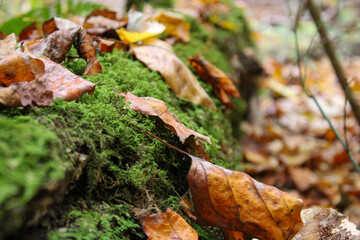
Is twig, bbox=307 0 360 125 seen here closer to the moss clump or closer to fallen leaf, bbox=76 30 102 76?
fallen leaf, bbox=76 30 102 76

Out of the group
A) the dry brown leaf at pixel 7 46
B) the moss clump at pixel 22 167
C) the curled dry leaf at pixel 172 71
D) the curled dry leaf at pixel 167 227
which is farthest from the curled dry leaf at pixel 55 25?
the curled dry leaf at pixel 167 227

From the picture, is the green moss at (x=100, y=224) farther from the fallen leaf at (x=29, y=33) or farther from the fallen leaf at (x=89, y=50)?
the fallen leaf at (x=29, y=33)

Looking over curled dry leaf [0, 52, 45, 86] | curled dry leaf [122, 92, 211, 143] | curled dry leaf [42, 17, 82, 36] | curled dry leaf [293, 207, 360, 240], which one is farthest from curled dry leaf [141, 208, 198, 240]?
curled dry leaf [42, 17, 82, 36]

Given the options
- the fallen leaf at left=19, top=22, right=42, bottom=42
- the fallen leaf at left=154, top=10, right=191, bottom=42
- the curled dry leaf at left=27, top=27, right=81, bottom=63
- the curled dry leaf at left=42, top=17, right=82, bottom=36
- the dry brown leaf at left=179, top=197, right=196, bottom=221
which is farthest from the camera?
the fallen leaf at left=154, top=10, right=191, bottom=42

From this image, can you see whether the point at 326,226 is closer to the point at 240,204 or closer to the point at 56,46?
the point at 240,204

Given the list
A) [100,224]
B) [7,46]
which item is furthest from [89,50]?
[100,224]

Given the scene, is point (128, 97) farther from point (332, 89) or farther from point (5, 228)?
point (332, 89)
